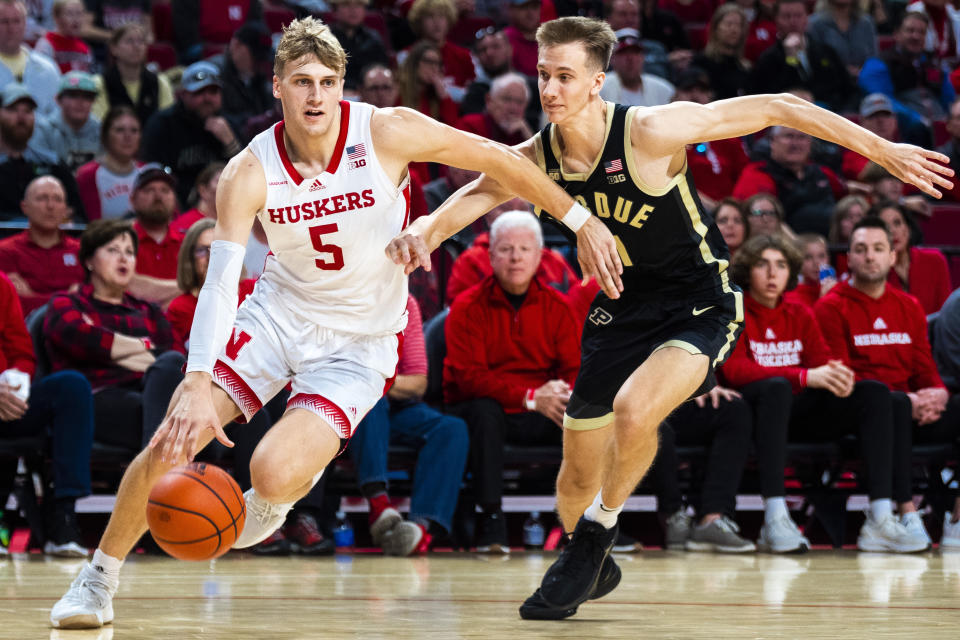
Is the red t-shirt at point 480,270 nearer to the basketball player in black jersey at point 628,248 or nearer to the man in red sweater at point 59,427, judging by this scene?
the man in red sweater at point 59,427

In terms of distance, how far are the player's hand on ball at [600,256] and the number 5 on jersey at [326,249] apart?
33.3 inches

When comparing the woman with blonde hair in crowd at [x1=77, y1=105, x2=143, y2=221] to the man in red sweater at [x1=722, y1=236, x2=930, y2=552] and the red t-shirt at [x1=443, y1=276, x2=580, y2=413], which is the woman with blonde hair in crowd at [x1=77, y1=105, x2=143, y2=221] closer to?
the red t-shirt at [x1=443, y1=276, x2=580, y2=413]

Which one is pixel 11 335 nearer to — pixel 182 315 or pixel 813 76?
pixel 182 315

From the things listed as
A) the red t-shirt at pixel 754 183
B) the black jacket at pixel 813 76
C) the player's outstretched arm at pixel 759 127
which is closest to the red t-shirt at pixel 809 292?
the red t-shirt at pixel 754 183

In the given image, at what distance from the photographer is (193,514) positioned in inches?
153

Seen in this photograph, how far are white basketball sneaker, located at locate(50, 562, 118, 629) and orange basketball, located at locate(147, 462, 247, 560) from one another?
288mm

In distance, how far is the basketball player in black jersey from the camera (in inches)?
171

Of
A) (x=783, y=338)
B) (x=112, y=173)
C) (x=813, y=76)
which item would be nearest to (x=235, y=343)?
(x=783, y=338)

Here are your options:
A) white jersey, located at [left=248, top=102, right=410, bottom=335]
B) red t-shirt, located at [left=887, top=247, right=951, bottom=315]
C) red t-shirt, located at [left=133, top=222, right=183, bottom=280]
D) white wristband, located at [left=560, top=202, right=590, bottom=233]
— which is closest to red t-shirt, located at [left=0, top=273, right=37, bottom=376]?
red t-shirt, located at [left=133, top=222, right=183, bottom=280]

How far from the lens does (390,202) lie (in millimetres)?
4445

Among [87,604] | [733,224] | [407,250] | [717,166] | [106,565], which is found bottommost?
[87,604]

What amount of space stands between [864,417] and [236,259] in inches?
168

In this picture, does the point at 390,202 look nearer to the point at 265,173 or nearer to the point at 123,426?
the point at 265,173

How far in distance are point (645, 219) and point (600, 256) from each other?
0.47m
